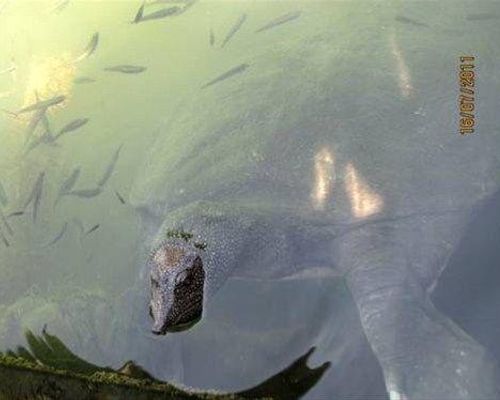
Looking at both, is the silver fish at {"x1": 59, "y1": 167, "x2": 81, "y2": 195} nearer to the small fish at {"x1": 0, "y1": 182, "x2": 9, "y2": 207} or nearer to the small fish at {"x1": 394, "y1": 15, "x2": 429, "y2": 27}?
the small fish at {"x1": 0, "y1": 182, "x2": 9, "y2": 207}

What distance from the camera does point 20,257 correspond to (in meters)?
2.98

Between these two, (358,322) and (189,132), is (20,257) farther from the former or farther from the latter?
(358,322)

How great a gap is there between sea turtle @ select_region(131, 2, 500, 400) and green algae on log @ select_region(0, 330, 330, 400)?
22 centimetres

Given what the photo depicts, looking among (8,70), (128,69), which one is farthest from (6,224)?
(8,70)

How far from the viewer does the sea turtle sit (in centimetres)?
219

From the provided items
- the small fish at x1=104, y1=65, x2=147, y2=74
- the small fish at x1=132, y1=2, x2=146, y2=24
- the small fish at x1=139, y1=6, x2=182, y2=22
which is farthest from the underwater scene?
the small fish at x1=132, y1=2, x2=146, y2=24

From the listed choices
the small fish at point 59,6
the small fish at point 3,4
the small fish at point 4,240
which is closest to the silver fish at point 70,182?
the small fish at point 4,240

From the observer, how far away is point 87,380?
2.39 meters

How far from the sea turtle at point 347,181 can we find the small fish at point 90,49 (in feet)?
3.12

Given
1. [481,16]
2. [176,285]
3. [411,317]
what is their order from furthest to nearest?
[481,16]
[176,285]
[411,317]

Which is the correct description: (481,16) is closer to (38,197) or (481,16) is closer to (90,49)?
(90,49)

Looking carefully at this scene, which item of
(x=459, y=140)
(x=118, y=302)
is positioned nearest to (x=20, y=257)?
(x=118, y=302)

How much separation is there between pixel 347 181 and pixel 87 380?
1.18 meters

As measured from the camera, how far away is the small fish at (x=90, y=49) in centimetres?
344
